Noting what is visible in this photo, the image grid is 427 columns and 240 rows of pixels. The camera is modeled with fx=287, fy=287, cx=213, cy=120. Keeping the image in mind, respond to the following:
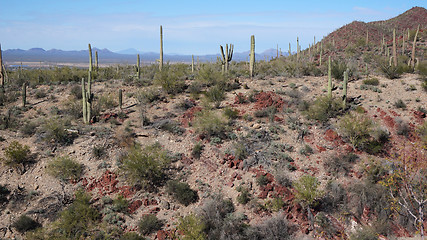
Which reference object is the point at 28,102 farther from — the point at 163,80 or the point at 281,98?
the point at 281,98

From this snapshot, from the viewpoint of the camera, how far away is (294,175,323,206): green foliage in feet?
34.9

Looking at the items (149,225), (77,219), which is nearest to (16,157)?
(77,219)

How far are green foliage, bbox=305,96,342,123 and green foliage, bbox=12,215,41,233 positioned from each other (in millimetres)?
13918

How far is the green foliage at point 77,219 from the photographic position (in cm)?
1000

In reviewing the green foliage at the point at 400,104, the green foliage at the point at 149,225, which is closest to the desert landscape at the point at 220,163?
the green foliage at the point at 149,225

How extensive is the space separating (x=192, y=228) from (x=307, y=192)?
174 inches

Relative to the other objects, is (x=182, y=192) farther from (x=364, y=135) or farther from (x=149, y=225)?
(x=364, y=135)

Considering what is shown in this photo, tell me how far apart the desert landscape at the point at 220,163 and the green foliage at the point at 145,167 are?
6 centimetres

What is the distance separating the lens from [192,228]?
9.51 meters

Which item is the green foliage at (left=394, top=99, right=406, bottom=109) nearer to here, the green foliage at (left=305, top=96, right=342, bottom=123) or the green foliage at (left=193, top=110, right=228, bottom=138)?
the green foliage at (left=305, top=96, right=342, bottom=123)

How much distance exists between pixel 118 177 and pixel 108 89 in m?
11.4

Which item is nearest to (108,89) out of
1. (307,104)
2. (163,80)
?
(163,80)

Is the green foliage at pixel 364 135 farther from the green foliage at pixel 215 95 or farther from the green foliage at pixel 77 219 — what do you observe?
the green foliage at pixel 77 219

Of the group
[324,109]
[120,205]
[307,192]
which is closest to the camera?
[307,192]
